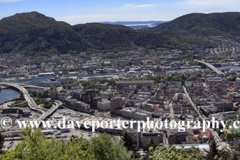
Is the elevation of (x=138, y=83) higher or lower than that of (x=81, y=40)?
lower

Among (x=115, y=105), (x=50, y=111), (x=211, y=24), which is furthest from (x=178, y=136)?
(x=211, y=24)

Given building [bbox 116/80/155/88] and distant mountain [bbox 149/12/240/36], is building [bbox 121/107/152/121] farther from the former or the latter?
distant mountain [bbox 149/12/240/36]

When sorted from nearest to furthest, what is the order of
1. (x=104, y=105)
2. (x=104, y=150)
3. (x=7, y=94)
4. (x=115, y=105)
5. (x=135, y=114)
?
(x=104, y=150) < (x=135, y=114) < (x=115, y=105) < (x=104, y=105) < (x=7, y=94)

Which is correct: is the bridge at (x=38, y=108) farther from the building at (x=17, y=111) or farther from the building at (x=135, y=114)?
the building at (x=135, y=114)

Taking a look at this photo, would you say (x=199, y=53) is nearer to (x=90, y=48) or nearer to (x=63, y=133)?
(x=90, y=48)

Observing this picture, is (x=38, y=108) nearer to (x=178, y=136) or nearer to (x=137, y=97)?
(x=137, y=97)

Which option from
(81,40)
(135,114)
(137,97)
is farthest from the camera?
(81,40)
